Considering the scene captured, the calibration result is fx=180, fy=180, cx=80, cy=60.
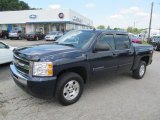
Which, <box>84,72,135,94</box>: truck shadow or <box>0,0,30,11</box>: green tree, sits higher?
<box>0,0,30,11</box>: green tree

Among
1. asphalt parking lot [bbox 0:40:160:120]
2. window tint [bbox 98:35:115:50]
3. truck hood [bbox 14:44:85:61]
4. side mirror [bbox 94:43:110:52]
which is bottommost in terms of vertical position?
asphalt parking lot [bbox 0:40:160:120]

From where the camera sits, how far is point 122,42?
583 centimetres

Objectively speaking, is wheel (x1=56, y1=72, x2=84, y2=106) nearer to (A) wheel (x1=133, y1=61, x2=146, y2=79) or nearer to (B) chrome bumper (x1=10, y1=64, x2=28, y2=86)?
(B) chrome bumper (x1=10, y1=64, x2=28, y2=86)

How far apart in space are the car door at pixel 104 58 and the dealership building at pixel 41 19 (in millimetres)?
29847

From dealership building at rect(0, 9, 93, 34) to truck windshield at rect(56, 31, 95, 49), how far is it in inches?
1163

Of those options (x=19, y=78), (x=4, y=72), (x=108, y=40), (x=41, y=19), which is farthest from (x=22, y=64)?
(x=41, y=19)

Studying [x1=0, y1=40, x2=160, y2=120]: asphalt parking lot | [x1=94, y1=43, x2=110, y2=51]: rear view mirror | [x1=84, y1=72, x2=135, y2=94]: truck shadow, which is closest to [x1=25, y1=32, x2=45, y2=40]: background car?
[x1=0, y1=40, x2=160, y2=120]: asphalt parking lot

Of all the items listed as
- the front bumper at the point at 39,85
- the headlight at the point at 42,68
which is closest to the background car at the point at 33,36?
the front bumper at the point at 39,85

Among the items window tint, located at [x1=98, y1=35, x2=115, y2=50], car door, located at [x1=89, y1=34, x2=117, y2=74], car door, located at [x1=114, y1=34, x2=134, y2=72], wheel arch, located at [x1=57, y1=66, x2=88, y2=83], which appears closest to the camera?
wheel arch, located at [x1=57, y1=66, x2=88, y2=83]

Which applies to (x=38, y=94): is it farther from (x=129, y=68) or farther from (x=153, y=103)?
(x=129, y=68)

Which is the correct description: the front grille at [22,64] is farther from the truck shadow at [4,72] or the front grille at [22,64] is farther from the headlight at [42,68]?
the truck shadow at [4,72]

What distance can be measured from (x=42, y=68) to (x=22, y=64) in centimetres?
66

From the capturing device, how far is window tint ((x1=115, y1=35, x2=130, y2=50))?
18.4 feet

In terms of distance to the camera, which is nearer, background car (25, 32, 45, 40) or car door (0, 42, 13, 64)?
car door (0, 42, 13, 64)
